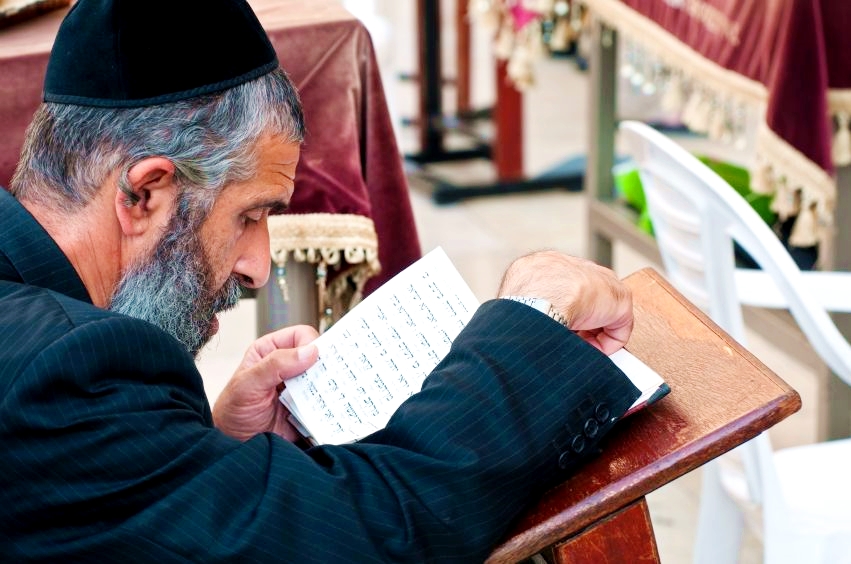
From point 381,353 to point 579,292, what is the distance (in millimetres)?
196

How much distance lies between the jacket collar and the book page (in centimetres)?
25

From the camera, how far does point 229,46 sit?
1044 mm

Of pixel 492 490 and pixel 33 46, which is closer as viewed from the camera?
pixel 492 490

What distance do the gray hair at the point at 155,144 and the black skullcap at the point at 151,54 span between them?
1 centimetres

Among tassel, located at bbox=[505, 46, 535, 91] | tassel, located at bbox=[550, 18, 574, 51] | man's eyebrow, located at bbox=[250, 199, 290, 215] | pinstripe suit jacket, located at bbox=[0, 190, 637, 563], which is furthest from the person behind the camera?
tassel, located at bbox=[505, 46, 535, 91]

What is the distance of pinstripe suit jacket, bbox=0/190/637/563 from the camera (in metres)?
0.87

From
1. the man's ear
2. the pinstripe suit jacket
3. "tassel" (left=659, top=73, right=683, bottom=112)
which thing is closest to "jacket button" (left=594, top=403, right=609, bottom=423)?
the pinstripe suit jacket

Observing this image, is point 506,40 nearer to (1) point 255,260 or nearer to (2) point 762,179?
(2) point 762,179

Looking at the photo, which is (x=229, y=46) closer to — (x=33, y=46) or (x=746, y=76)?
(x=33, y=46)

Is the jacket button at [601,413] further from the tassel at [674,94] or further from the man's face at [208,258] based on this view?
the tassel at [674,94]

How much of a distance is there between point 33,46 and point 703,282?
3.31 feet

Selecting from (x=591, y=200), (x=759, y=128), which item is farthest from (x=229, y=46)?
(x=591, y=200)

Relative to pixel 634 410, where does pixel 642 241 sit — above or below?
below

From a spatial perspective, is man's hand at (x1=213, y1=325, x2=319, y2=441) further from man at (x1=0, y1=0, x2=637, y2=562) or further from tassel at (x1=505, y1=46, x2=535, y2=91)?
tassel at (x1=505, y1=46, x2=535, y2=91)
